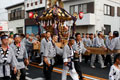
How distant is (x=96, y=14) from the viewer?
55.1 feet

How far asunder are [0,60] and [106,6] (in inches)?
669

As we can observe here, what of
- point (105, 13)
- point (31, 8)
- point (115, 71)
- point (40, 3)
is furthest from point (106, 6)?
point (115, 71)

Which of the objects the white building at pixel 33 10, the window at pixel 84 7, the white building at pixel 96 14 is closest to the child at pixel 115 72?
the white building at pixel 96 14

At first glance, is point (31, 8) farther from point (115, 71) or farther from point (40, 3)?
point (115, 71)

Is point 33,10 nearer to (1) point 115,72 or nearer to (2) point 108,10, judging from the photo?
(2) point 108,10

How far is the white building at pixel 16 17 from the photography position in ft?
87.5

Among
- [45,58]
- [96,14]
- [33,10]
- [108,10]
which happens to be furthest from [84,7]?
[45,58]

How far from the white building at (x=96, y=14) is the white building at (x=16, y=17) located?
10.8 m

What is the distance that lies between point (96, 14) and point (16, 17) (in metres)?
16.9

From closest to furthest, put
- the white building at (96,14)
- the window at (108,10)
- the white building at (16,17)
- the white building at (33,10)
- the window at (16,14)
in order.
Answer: the white building at (96,14) → the window at (108,10) → the white building at (33,10) → the white building at (16,17) → the window at (16,14)

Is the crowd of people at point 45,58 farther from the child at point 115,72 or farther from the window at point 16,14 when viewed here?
the window at point 16,14

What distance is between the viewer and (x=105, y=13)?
707 inches

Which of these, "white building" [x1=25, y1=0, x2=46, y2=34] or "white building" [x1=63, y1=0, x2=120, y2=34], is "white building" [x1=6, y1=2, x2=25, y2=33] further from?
"white building" [x1=63, y1=0, x2=120, y2=34]

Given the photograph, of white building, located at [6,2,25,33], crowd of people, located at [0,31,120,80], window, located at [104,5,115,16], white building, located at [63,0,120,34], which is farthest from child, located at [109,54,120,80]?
white building, located at [6,2,25,33]
